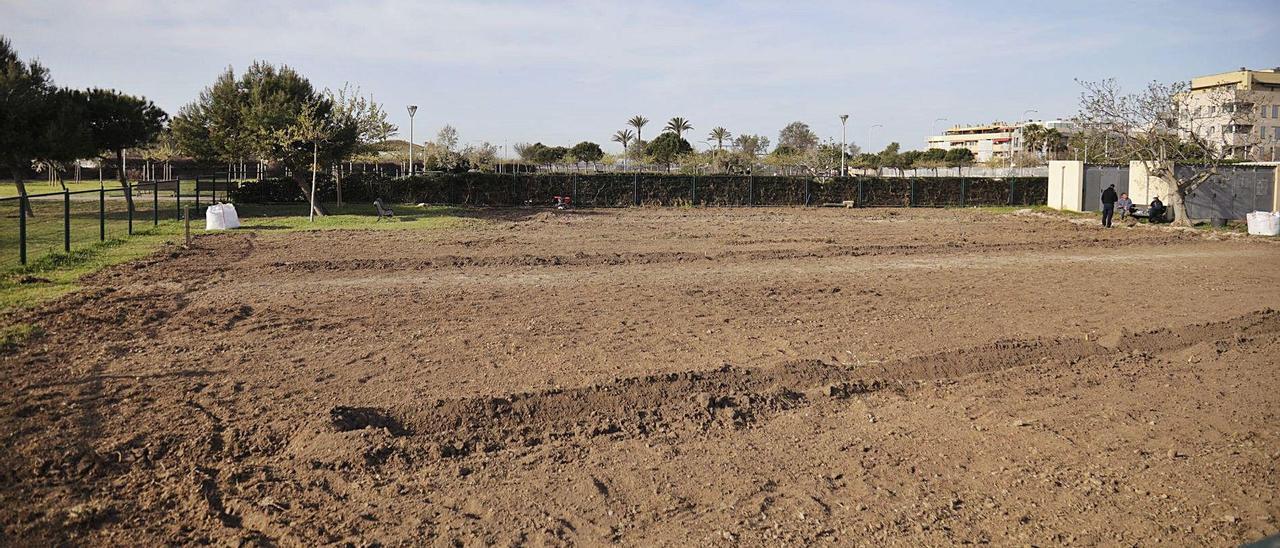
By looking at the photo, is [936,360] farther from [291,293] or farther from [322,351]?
[291,293]

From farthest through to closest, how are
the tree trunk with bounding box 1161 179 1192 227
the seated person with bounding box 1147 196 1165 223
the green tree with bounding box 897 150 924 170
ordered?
the green tree with bounding box 897 150 924 170 → the seated person with bounding box 1147 196 1165 223 → the tree trunk with bounding box 1161 179 1192 227

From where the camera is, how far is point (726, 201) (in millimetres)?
45219

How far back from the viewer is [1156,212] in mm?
30312

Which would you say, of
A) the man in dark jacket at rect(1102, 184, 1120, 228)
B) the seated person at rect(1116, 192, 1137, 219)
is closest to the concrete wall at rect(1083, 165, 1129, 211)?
the seated person at rect(1116, 192, 1137, 219)

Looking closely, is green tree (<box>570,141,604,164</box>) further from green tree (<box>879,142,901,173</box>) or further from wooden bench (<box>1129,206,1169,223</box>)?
wooden bench (<box>1129,206,1169,223</box>)

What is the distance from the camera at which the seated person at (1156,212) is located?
3030 cm

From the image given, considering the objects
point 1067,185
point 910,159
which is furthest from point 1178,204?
point 910,159

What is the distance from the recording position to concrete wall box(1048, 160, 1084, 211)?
36.2m

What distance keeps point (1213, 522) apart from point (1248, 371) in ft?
15.2

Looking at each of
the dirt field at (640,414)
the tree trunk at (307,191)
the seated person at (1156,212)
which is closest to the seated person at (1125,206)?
the seated person at (1156,212)

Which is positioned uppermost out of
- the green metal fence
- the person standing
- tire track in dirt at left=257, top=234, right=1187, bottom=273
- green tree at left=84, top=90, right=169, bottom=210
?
green tree at left=84, top=90, right=169, bottom=210

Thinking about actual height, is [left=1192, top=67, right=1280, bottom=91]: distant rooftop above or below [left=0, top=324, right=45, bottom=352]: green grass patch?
above

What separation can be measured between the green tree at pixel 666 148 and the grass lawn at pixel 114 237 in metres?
42.0

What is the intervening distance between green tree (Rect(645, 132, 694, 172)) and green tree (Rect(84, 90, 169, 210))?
44753 mm
